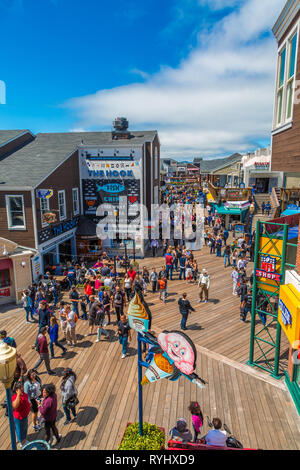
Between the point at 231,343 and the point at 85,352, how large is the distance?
5.32 m

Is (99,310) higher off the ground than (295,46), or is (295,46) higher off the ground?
(295,46)

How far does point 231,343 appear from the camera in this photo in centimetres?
1113

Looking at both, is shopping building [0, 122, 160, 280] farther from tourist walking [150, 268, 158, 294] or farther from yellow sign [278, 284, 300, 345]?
yellow sign [278, 284, 300, 345]

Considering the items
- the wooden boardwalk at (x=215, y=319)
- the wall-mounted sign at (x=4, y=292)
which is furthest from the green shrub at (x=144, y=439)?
the wall-mounted sign at (x=4, y=292)

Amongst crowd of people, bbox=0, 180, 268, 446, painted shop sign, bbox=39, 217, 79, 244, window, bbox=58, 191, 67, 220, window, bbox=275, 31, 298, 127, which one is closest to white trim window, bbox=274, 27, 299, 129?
window, bbox=275, 31, 298, 127

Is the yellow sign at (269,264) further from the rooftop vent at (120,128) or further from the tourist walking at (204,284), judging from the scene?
the rooftop vent at (120,128)

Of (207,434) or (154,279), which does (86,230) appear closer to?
(154,279)

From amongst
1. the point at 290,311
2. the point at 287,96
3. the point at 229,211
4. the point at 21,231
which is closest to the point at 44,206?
the point at 21,231

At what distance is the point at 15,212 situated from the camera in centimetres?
1753

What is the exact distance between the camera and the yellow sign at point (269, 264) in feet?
29.2

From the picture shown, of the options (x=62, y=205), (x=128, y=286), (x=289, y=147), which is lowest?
(x=128, y=286)

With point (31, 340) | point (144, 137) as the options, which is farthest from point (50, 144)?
point (31, 340)

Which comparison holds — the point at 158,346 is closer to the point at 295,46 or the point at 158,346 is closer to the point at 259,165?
the point at 295,46

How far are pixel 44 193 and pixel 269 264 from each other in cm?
1339
